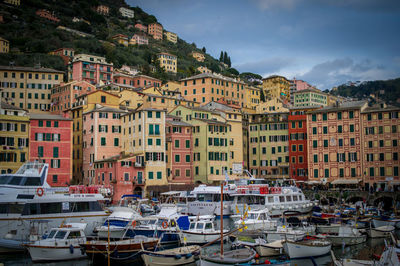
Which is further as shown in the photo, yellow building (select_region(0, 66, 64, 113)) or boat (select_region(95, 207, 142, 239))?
yellow building (select_region(0, 66, 64, 113))

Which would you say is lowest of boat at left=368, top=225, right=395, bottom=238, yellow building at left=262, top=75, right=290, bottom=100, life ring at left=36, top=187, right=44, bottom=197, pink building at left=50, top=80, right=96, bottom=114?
boat at left=368, top=225, right=395, bottom=238

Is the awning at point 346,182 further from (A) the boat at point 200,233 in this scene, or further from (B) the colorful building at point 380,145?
(A) the boat at point 200,233

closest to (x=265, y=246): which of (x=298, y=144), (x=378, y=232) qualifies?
(x=378, y=232)

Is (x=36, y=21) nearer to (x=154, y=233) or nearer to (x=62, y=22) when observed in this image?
(x=62, y=22)

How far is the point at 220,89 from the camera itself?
354 feet

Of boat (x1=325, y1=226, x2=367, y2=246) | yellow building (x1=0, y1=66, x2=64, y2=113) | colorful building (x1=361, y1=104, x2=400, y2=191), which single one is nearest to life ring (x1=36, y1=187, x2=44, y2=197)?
boat (x1=325, y1=226, x2=367, y2=246)

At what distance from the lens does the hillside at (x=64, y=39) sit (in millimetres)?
124238

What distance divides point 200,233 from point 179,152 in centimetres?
3692

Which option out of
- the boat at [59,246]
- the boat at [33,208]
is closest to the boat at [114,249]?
the boat at [59,246]

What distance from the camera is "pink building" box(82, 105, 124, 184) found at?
69625 millimetres

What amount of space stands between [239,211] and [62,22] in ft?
460

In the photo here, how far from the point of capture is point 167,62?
165 metres

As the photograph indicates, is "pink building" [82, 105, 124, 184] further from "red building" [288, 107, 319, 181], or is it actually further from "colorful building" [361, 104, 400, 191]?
"colorful building" [361, 104, 400, 191]

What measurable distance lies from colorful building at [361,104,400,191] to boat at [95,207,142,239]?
146 feet
